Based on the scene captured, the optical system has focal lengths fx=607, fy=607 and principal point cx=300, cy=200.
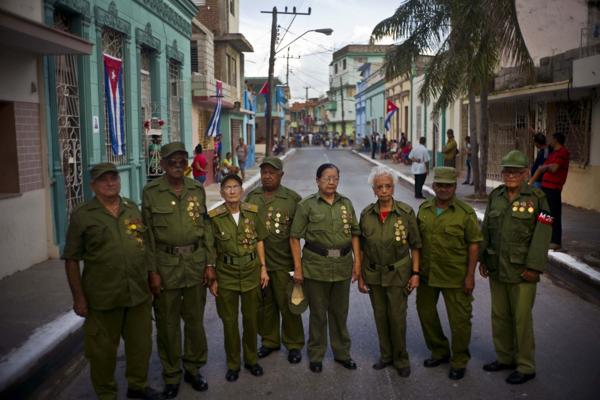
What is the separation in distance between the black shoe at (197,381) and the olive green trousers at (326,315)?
2.94ft

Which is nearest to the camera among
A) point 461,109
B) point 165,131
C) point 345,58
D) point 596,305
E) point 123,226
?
point 123,226

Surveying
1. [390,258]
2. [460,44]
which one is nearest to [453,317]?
[390,258]

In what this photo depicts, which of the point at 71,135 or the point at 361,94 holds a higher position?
the point at 361,94

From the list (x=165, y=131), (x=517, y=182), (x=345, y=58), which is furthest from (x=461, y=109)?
(x=345, y=58)

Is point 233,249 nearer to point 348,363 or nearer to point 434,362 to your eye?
point 348,363

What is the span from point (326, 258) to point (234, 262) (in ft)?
2.35

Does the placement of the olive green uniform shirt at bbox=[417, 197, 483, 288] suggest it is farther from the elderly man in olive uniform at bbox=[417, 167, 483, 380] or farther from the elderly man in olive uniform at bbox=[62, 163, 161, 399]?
the elderly man in olive uniform at bbox=[62, 163, 161, 399]

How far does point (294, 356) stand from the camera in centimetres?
508

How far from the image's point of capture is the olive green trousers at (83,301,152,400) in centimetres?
420

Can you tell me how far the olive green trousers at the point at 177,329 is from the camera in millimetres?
4539

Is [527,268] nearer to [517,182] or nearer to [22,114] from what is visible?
[517,182]

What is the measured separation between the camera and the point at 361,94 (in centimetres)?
6147

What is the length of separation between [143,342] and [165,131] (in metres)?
11.6

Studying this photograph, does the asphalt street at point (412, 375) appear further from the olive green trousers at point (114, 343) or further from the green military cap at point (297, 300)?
the green military cap at point (297, 300)
